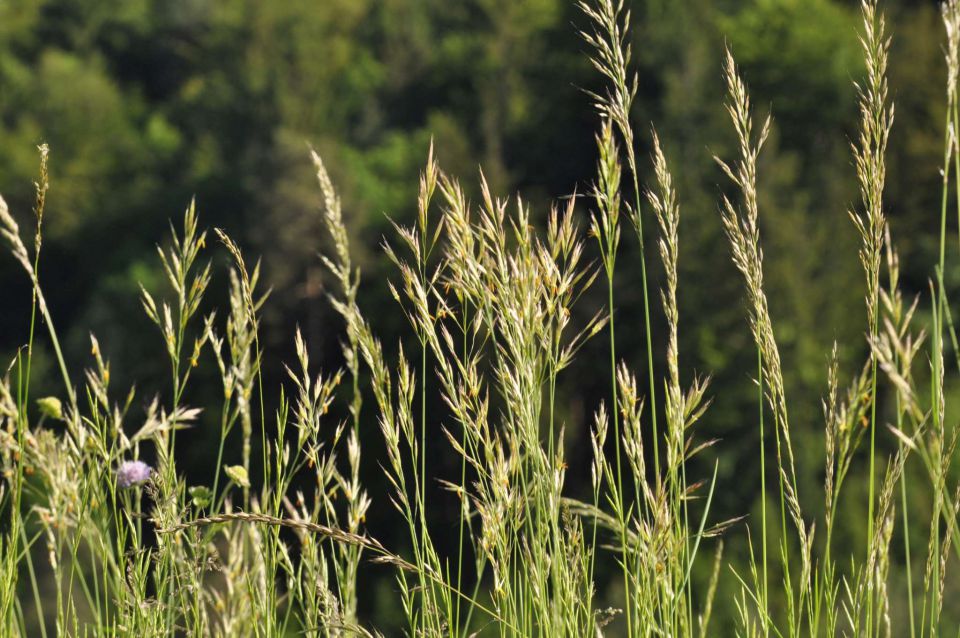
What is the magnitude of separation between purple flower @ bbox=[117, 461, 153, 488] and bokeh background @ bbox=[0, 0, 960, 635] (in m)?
14.1

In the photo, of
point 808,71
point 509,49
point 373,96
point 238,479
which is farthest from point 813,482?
point 373,96

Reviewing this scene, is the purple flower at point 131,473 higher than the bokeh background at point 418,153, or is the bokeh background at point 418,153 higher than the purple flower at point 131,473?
the purple flower at point 131,473

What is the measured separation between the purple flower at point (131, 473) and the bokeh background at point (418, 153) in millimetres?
14118

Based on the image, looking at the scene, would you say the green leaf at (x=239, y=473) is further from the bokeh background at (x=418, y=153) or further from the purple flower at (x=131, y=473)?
the bokeh background at (x=418, y=153)

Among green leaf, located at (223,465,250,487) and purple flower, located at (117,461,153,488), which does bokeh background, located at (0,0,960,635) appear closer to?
purple flower, located at (117,461,153,488)

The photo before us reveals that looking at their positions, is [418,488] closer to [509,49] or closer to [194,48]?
[509,49]

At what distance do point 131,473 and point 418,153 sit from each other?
33.6 m

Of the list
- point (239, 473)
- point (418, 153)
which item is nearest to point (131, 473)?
point (239, 473)

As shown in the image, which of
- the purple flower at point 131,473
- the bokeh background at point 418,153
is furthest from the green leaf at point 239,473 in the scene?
the bokeh background at point 418,153

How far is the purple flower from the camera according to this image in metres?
1.37

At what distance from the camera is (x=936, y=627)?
1.02 metres

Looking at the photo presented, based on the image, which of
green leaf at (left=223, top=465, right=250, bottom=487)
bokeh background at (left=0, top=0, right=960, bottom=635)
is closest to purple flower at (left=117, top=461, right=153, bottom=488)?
green leaf at (left=223, top=465, right=250, bottom=487)

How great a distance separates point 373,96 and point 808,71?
14.3 meters

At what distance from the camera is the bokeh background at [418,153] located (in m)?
22.5
